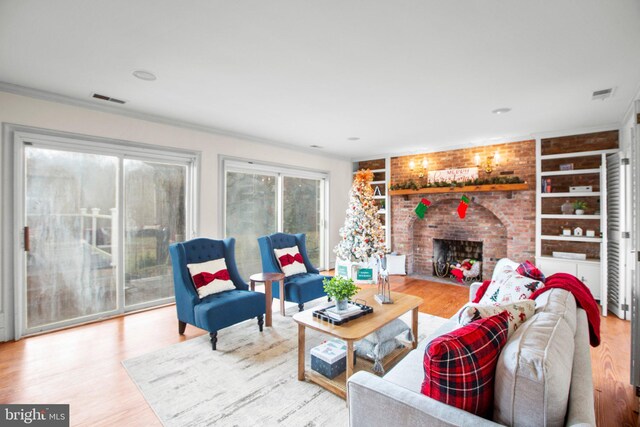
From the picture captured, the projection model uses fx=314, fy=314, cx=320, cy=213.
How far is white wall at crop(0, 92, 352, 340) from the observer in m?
3.28

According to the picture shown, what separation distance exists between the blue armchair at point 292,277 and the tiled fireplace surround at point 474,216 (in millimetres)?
2863

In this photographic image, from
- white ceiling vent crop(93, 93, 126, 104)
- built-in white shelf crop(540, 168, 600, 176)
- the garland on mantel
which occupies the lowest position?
the garland on mantel

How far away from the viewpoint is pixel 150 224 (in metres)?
4.28

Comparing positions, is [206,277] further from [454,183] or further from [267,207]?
[454,183]

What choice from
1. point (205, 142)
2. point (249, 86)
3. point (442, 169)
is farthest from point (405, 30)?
point (442, 169)

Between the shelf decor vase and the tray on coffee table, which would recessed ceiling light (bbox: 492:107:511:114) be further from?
the tray on coffee table

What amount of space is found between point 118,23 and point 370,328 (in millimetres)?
2749

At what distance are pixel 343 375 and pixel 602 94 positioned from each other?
3.86 metres

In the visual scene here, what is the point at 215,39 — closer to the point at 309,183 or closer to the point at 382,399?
the point at 382,399

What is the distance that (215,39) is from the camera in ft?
7.50

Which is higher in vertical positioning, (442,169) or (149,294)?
(442,169)

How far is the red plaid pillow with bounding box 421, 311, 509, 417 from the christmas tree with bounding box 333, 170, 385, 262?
432 cm

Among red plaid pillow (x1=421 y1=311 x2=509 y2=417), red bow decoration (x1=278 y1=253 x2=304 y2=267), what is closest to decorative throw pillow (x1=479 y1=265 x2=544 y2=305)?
red plaid pillow (x1=421 y1=311 x2=509 y2=417)

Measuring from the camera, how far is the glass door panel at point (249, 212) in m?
5.19
